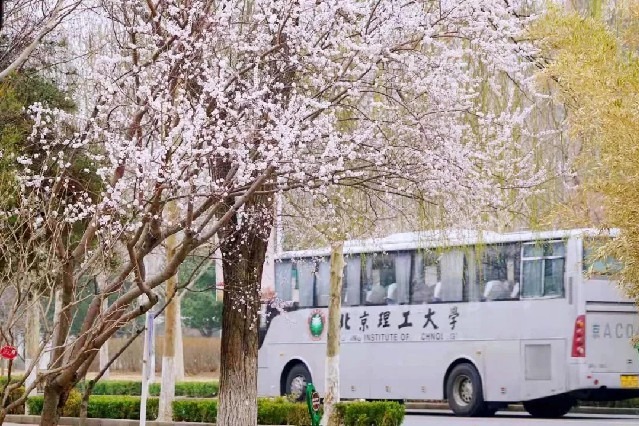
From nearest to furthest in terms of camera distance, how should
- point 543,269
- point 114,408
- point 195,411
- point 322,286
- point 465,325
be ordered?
point 195,411 < point 543,269 < point 114,408 < point 465,325 < point 322,286

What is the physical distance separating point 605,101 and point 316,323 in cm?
1397

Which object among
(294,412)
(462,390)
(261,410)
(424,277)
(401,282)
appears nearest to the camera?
(294,412)

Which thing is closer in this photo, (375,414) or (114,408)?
(375,414)

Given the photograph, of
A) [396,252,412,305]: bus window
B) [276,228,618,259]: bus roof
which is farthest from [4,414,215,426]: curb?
[396,252,412,305]: bus window

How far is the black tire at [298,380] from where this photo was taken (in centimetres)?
2717

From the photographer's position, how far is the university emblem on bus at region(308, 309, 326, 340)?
2688 centimetres

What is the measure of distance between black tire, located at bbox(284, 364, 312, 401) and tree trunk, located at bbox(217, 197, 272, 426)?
11294 mm

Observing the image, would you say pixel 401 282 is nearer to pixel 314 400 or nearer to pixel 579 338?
pixel 579 338

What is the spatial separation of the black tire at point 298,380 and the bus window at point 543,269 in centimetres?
589

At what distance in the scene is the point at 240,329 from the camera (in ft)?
51.9

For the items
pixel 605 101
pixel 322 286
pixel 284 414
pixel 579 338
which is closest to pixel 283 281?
pixel 322 286

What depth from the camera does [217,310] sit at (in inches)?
2387

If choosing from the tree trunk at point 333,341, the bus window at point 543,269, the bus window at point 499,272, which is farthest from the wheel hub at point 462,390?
the tree trunk at point 333,341

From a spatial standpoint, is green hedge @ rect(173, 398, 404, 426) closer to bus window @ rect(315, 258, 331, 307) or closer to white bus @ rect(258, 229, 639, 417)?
white bus @ rect(258, 229, 639, 417)
